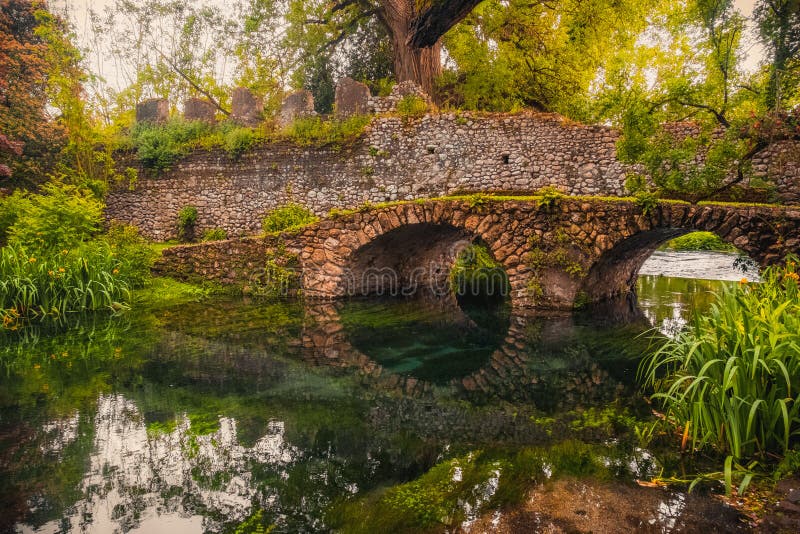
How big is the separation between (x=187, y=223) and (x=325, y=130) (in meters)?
5.85

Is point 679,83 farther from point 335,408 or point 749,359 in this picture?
point 335,408

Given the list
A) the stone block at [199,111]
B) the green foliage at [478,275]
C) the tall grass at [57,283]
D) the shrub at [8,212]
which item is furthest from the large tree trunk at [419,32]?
the shrub at [8,212]

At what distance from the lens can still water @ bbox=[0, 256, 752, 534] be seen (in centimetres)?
345

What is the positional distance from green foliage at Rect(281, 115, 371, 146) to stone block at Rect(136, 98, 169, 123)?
5.26 meters

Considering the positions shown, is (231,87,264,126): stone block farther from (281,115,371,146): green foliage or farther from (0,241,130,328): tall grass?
(0,241,130,328): tall grass

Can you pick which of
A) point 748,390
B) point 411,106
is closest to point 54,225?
point 411,106

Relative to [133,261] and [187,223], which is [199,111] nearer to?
[187,223]

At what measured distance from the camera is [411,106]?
50.7 feet

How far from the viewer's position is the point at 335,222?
1152 cm

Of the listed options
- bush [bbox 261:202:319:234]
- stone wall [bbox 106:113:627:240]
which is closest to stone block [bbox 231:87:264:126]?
stone wall [bbox 106:113:627:240]

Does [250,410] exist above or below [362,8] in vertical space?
below

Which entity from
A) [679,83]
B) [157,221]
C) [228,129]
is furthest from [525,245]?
[157,221]

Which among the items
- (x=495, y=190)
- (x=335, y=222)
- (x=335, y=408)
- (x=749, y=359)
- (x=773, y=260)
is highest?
(x=495, y=190)

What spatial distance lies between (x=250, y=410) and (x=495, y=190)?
10.8 m
